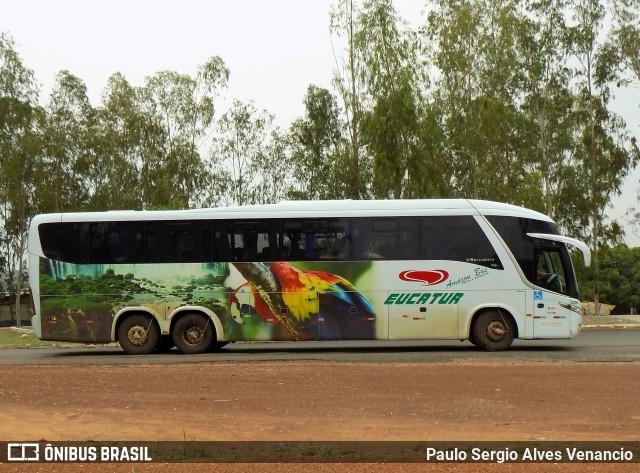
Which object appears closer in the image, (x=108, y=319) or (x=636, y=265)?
(x=108, y=319)

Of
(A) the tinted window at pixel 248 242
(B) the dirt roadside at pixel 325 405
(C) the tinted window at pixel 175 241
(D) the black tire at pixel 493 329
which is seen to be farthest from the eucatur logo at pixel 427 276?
(C) the tinted window at pixel 175 241

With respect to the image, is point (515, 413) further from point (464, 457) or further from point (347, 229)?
point (347, 229)

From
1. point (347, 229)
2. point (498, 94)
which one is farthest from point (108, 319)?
point (498, 94)

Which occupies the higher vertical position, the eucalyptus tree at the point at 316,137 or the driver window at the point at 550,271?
the eucalyptus tree at the point at 316,137

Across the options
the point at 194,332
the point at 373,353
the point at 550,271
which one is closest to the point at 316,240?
the point at 373,353

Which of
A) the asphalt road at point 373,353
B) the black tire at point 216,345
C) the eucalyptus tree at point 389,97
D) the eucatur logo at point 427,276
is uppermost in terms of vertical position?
the eucalyptus tree at point 389,97

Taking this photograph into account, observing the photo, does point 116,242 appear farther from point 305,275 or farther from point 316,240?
point 316,240

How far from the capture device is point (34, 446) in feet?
30.7

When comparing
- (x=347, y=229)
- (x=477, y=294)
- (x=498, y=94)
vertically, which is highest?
(x=498, y=94)

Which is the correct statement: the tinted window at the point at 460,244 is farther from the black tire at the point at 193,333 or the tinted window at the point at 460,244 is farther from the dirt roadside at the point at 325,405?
the black tire at the point at 193,333

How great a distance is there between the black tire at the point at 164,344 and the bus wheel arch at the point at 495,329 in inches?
297

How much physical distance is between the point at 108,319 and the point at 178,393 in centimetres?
900

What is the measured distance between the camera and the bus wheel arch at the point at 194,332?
73.6 feet

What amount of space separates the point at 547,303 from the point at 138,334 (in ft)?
31.5
